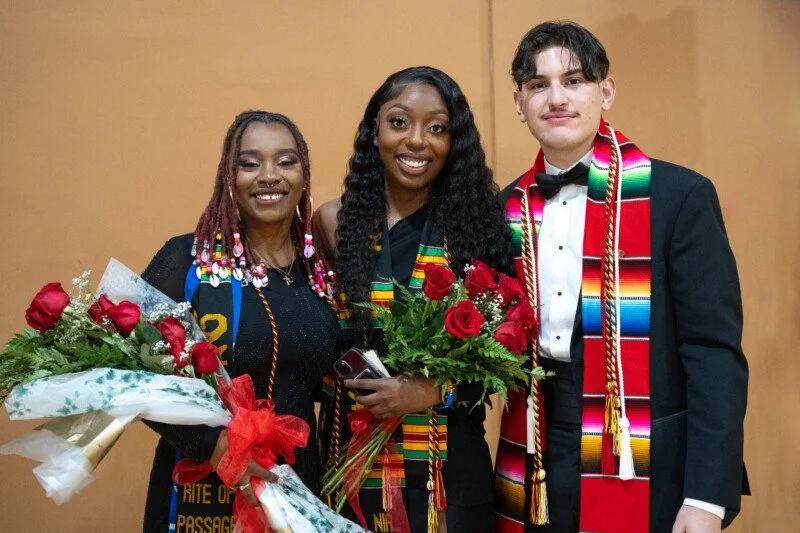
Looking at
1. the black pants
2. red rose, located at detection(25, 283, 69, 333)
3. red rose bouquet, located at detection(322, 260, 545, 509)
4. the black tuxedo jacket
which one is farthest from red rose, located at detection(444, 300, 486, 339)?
red rose, located at detection(25, 283, 69, 333)

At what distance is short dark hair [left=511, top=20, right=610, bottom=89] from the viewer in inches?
94.2

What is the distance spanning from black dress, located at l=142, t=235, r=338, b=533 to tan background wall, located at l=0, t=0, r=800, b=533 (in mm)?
1146

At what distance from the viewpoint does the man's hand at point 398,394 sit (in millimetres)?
2283

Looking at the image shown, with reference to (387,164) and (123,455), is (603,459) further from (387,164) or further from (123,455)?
(123,455)

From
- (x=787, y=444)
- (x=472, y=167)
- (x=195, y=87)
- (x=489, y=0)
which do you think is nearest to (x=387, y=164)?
(x=472, y=167)

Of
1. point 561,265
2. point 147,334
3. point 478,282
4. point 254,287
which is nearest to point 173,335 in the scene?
point 147,334

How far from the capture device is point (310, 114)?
3.64m

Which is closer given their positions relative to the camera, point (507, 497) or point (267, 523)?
point (267, 523)

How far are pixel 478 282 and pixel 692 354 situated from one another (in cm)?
56

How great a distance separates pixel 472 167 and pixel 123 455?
1852mm

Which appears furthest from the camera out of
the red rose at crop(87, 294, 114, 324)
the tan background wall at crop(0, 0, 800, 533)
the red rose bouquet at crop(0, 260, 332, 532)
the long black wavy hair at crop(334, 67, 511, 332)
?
the tan background wall at crop(0, 0, 800, 533)

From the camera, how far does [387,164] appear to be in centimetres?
265

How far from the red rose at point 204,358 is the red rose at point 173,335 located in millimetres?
38

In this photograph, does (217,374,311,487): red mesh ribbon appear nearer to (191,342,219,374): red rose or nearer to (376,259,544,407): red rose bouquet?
(191,342,219,374): red rose
